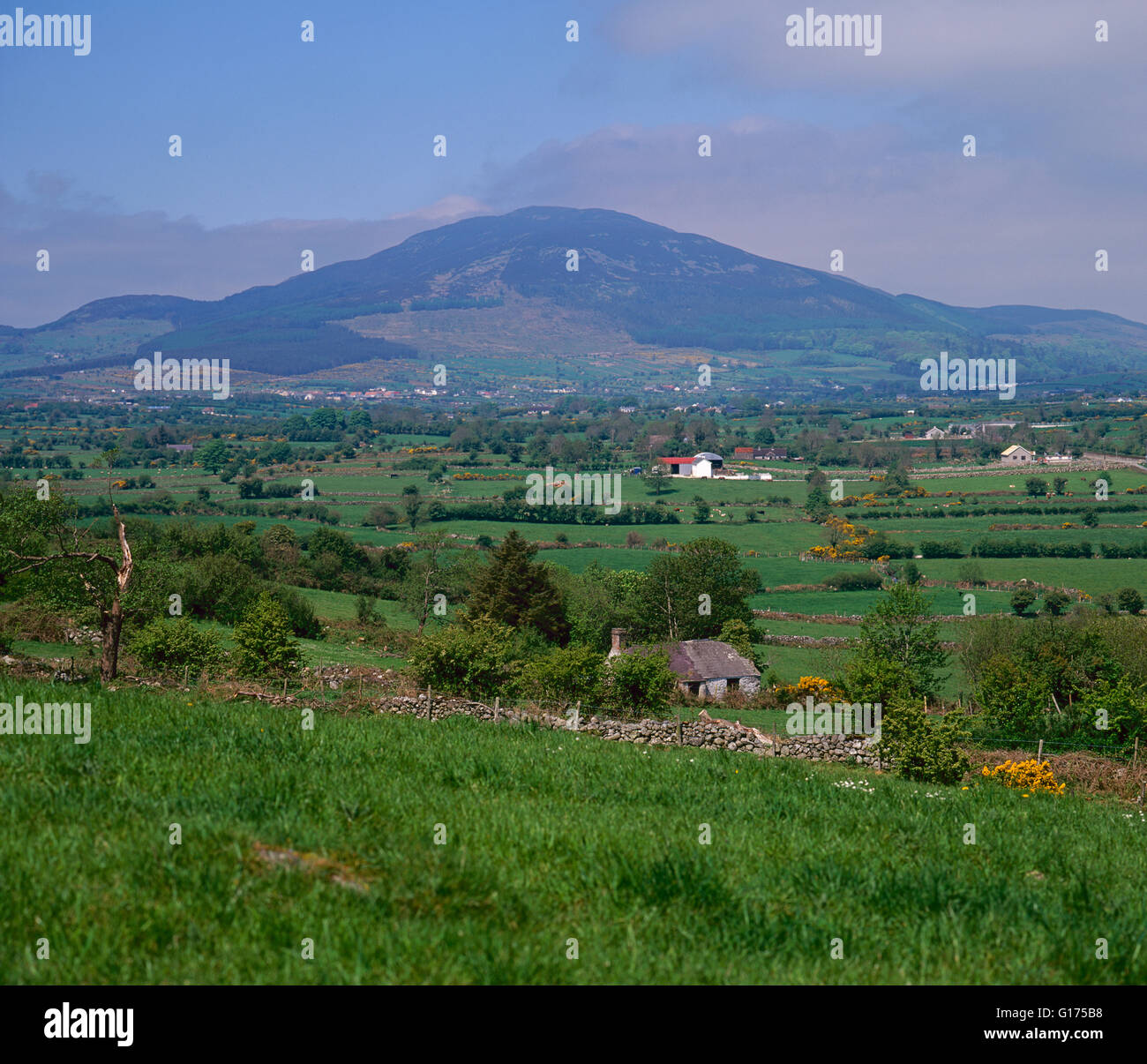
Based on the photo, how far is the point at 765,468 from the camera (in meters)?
176

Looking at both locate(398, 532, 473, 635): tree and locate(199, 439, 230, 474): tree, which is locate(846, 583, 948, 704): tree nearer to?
locate(398, 532, 473, 635): tree

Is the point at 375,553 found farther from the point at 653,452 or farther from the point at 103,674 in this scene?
the point at 653,452

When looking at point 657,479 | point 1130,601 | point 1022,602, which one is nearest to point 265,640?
point 1022,602

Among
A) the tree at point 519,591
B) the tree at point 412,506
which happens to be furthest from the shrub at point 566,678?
the tree at point 412,506

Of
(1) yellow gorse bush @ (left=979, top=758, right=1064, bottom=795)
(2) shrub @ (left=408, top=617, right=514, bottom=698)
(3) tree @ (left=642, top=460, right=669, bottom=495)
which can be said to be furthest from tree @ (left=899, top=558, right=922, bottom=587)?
(1) yellow gorse bush @ (left=979, top=758, right=1064, bottom=795)

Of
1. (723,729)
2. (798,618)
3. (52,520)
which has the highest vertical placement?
(52,520)

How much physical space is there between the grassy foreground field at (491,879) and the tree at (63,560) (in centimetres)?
810

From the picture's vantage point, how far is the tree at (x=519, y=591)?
2232 inches

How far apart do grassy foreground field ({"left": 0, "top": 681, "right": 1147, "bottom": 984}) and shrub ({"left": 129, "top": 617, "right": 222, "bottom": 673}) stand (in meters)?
19.6

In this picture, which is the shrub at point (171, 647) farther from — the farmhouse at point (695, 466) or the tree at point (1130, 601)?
the farmhouse at point (695, 466)

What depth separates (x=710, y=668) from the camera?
52.8 meters

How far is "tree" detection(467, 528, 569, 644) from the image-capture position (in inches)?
2232
